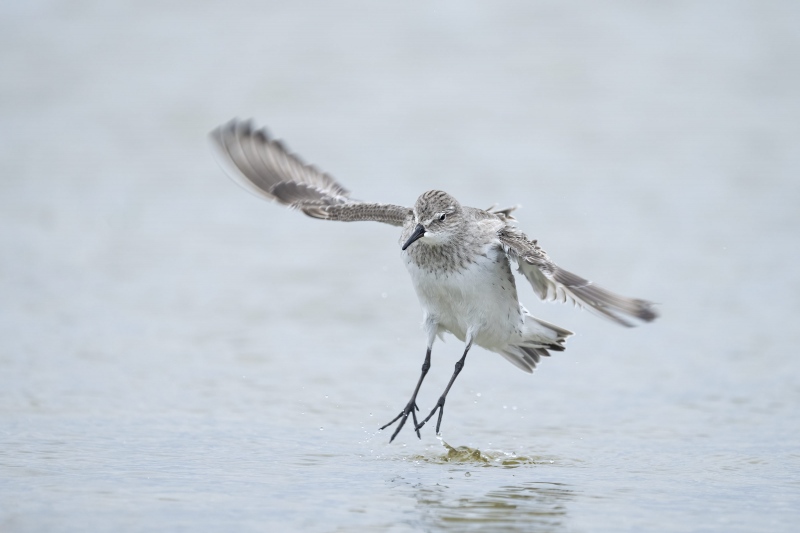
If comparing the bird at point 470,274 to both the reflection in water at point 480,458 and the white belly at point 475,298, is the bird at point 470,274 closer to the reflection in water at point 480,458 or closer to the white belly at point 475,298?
the white belly at point 475,298

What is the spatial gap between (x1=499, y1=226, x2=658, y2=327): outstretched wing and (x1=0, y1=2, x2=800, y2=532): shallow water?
1123mm

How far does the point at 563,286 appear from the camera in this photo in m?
6.52

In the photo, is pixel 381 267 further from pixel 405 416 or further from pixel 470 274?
pixel 470 274

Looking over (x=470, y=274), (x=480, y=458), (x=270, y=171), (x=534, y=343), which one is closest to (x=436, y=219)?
(x=470, y=274)

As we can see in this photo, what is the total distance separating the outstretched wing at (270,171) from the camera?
925cm

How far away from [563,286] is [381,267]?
19.6ft

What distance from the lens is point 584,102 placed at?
17984 mm

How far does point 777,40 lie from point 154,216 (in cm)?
1166

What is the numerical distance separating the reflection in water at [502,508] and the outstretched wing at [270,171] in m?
3.00

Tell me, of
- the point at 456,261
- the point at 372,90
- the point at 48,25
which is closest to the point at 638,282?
the point at 456,261

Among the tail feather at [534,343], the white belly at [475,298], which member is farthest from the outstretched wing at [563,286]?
the tail feather at [534,343]

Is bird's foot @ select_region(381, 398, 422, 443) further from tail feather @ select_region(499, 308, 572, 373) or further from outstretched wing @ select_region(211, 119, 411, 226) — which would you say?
outstretched wing @ select_region(211, 119, 411, 226)

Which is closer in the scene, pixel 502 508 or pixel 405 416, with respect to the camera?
pixel 502 508

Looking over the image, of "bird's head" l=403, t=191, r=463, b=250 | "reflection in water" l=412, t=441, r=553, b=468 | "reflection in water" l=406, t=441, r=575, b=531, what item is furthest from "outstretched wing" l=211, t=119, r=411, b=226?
"reflection in water" l=406, t=441, r=575, b=531
